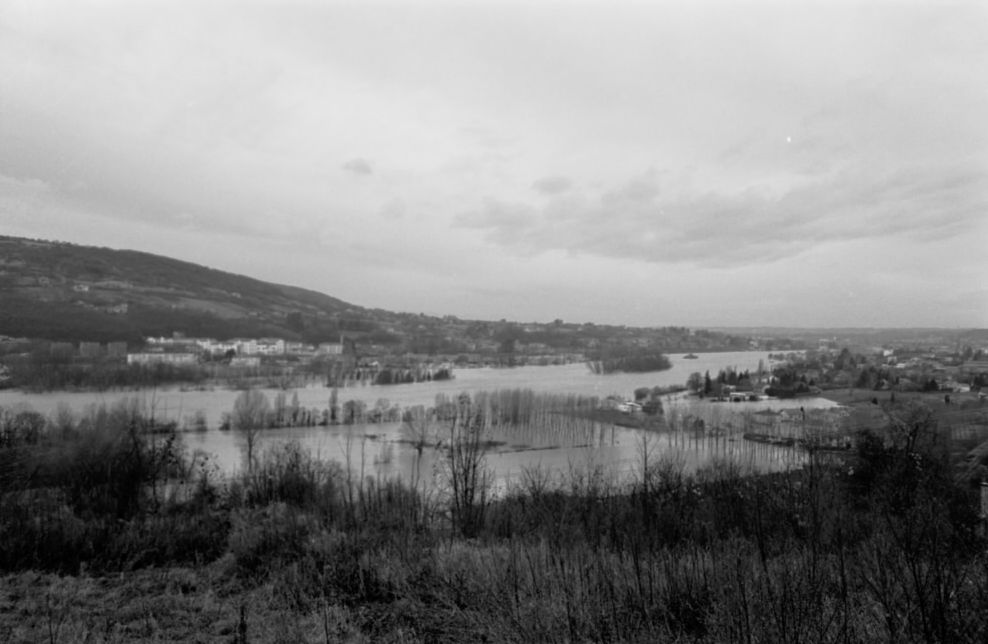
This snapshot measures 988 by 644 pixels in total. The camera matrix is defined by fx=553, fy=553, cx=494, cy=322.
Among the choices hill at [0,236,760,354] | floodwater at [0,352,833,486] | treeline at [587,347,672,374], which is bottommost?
floodwater at [0,352,833,486]

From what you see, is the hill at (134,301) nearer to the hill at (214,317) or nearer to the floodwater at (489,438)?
the hill at (214,317)

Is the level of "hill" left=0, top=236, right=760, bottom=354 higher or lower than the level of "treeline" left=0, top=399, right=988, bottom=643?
higher

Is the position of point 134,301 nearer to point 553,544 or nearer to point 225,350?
point 225,350

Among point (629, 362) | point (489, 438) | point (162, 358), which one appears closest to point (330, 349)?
point (162, 358)

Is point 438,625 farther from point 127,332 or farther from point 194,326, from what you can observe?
point 194,326

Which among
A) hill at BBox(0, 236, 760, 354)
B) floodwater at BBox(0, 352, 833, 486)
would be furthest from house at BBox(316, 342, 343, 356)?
floodwater at BBox(0, 352, 833, 486)

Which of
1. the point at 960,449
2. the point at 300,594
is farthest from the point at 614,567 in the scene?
the point at 960,449

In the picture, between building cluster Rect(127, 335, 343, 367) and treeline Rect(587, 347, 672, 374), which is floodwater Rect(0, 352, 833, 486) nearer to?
building cluster Rect(127, 335, 343, 367)

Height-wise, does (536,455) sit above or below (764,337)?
below
